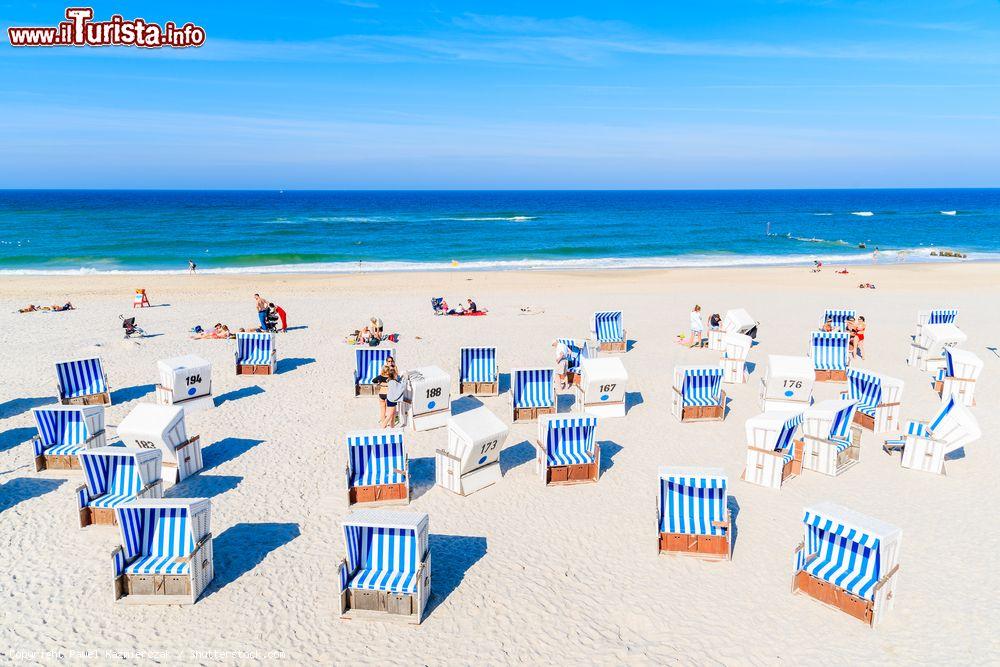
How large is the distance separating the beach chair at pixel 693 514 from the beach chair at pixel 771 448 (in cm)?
198

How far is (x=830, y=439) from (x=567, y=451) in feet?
14.7

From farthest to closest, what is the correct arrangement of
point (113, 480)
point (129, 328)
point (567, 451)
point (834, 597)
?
point (129, 328) → point (567, 451) → point (113, 480) → point (834, 597)

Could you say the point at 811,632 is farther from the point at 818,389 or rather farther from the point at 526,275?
the point at 526,275

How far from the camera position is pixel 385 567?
7609 millimetres

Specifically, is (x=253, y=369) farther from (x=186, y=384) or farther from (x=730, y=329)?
(x=730, y=329)

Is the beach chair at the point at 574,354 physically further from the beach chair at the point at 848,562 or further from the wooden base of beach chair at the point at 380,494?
the beach chair at the point at 848,562

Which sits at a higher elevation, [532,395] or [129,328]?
[129,328]

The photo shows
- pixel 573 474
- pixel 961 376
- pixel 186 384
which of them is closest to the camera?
pixel 573 474

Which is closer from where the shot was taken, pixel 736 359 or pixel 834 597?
pixel 834 597

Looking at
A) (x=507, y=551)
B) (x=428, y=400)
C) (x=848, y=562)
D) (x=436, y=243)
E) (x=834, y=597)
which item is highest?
(x=436, y=243)

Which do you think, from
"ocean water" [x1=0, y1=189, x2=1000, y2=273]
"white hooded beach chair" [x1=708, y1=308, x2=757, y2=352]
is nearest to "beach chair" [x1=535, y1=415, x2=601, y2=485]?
"white hooded beach chair" [x1=708, y1=308, x2=757, y2=352]

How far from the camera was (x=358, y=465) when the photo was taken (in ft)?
32.6

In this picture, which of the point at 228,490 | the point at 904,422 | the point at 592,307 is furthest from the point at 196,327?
the point at 904,422

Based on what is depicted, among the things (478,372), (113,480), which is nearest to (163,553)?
(113,480)
